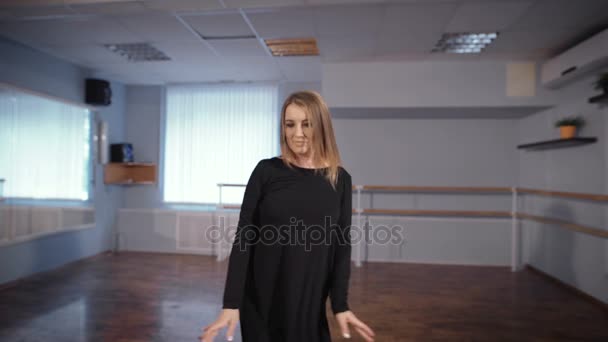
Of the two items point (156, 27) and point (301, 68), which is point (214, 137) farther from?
point (156, 27)

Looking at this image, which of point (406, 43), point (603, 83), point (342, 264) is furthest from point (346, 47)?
point (342, 264)

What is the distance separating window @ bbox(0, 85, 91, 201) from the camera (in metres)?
3.78

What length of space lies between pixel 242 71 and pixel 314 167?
13.8 ft

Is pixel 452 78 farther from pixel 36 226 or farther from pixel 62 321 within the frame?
pixel 36 226

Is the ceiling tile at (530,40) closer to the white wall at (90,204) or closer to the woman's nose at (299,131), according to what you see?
the woman's nose at (299,131)

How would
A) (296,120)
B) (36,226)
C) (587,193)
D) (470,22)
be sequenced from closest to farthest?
(296,120), (470,22), (587,193), (36,226)

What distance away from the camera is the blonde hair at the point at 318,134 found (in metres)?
1.02

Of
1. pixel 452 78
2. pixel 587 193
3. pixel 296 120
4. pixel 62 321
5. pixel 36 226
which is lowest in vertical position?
pixel 62 321

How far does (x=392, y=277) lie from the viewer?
438 centimetres

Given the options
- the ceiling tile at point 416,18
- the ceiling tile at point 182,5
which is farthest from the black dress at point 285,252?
the ceiling tile at point 416,18

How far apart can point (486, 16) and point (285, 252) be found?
303 cm

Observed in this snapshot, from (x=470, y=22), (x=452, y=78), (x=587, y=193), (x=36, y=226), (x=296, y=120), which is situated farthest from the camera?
(x=452, y=78)

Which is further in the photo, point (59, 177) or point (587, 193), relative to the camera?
point (59, 177)

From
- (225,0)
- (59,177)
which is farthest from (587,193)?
(59,177)
